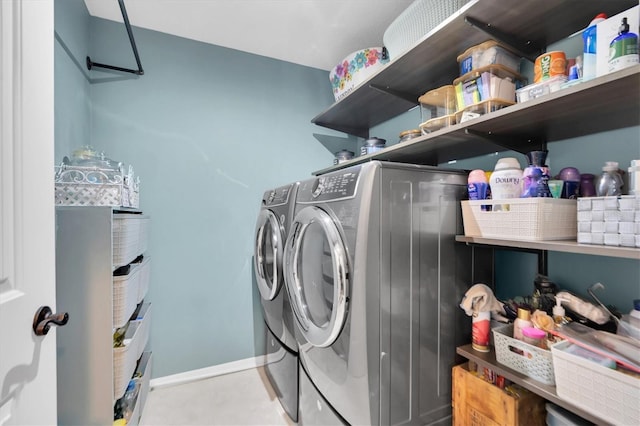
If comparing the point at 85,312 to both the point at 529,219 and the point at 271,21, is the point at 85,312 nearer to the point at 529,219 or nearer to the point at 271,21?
the point at 529,219

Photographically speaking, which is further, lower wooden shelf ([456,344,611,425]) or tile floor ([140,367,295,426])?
tile floor ([140,367,295,426])

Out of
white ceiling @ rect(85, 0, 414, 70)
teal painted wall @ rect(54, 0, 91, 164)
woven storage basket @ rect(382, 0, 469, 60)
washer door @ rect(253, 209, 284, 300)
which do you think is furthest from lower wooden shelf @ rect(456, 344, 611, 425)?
teal painted wall @ rect(54, 0, 91, 164)

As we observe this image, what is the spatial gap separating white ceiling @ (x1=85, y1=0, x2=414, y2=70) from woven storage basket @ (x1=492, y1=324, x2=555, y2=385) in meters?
1.99

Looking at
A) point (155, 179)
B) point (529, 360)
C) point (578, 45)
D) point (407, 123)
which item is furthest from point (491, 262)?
point (155, 179)

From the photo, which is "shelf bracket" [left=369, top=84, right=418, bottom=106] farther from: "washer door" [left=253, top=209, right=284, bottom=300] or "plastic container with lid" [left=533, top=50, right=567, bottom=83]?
"washer door" [left=253, top=209, right=284, bottom=300]

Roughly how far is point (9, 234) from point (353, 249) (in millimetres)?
930

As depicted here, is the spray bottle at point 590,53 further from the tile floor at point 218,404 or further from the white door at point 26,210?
the tile floor at point 218,404

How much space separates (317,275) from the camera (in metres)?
1.37

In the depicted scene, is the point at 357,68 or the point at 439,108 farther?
the point at 357,68

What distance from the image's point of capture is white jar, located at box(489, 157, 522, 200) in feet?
3.51

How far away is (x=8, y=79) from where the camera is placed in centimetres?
62

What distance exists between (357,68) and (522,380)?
1.99 metres

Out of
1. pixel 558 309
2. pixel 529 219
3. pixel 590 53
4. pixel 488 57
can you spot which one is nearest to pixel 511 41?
pixel 488 57

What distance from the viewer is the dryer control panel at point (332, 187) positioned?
1126mm
